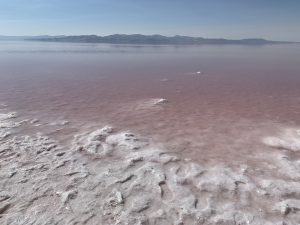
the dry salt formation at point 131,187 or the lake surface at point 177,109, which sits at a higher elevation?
the dry salt formation at point 131,187

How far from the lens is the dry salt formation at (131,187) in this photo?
5.15m

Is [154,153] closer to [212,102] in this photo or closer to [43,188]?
[43,188]

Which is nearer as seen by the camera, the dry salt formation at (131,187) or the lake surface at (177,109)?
the dry salt formation at (131,187)

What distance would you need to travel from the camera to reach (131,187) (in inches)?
240

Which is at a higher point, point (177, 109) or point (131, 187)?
point (131, 187)

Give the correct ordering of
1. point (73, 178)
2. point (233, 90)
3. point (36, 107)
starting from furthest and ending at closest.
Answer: point (233, 90)
point (36, 107)
point (73, 178)

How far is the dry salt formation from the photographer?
203 inches

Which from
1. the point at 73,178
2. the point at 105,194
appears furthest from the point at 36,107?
the point at 105,194

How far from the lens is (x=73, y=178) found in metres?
6.40

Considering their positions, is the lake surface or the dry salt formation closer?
the dry salt formation

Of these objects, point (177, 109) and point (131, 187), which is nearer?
point (131, 187)

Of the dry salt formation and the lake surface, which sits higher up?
the dry salt formation

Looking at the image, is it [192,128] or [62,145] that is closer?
[62,145]

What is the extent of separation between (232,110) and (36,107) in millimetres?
8749
